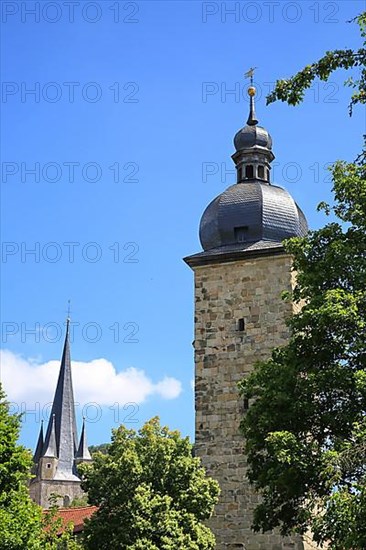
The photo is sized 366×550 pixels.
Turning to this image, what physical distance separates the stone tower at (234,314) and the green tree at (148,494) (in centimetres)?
214

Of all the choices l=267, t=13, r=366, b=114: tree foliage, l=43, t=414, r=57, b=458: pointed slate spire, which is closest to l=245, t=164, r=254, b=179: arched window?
l=267, t=13, r=366, b=114: tree foliage

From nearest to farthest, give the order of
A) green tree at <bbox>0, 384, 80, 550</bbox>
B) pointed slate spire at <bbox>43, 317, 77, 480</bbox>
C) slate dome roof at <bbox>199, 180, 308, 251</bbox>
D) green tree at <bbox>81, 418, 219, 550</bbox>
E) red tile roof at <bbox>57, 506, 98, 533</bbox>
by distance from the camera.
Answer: green tree at <bbox>0, 384, 80, 550</bbox> → green tree at <bbox>81, 418, 219, 550</bbox> → slate dome roof at <bbox>199, 180, 308, 251</bbox> → red tile roof at <bbox>57, 506, 98, 533</bbox> → pointed slate spire at <bbox>43, 317, 77, 480</bbox>

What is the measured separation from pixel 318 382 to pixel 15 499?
7.95 meters

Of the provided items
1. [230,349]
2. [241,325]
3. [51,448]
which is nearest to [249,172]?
[241,325]

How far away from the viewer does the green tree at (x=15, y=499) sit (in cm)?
1794

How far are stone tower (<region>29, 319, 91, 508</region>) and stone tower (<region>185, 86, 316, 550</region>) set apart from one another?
137ft

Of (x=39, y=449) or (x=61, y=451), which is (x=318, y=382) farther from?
(x=39, y=449)

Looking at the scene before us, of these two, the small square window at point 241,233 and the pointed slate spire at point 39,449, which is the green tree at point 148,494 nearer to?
the small square window at point 241,233

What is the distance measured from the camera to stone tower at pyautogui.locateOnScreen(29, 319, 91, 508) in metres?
66.9

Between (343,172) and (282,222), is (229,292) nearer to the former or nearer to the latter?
(282,222)

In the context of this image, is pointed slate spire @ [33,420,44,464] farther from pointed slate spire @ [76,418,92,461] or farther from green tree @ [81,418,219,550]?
green tree @ [81,418,219,550]

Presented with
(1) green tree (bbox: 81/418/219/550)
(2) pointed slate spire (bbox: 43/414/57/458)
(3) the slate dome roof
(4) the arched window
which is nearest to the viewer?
(1) green tree (bbox: 81/418/219/550)

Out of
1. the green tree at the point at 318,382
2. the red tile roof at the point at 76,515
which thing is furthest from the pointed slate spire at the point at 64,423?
the green tree at the point at 318,382

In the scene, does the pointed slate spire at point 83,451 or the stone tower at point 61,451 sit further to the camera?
the pointed slate spire at point 83,451
